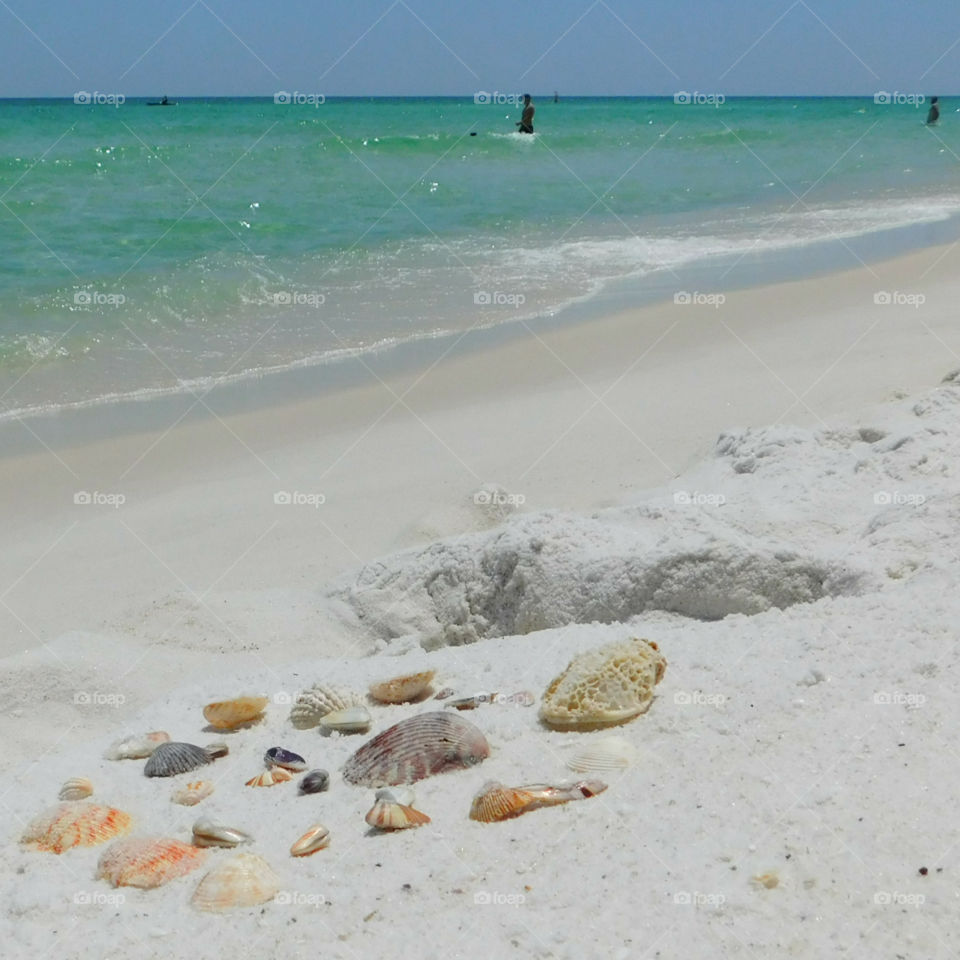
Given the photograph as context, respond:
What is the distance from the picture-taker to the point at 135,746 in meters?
3.15

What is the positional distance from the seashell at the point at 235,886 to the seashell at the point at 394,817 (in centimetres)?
27

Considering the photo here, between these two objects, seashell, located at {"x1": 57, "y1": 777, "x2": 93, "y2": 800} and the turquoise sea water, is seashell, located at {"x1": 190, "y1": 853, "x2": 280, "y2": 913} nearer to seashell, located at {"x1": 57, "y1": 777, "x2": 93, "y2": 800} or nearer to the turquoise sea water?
seashell, located at {"x1": 57, "y1": 777, "x2": 93, "y2": 800}

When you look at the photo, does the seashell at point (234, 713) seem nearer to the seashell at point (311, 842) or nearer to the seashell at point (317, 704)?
the seashell at point (317, 704)

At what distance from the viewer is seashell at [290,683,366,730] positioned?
320cm

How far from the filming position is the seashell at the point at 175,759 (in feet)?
9.76

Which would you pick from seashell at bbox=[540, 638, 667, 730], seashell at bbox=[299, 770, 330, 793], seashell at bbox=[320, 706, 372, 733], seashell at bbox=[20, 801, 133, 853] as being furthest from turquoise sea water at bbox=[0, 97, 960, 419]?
seashell at bbox=[540, 638, 667, 730]

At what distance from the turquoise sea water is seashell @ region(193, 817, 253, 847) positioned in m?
5.08

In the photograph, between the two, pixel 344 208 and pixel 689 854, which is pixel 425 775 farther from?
pixel 344 208

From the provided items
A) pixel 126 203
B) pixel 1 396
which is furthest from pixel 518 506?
pixel 126 203

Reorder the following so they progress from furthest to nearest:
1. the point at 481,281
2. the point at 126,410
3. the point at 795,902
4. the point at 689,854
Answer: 1. the point at 481,281
2. the point at 126,410
3. the point at 689,854
4. the point at 795,902

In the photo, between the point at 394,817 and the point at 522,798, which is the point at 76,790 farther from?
the point at 522,798

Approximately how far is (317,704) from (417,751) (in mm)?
555

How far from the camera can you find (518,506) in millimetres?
5277

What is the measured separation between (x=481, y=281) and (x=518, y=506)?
18.7 feet
